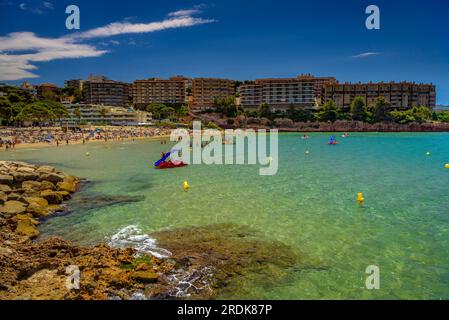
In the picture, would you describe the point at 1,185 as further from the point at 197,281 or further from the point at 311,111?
the point at 311,111

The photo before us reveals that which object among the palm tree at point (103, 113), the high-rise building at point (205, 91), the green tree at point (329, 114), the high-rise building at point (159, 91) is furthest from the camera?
the high-rise building at point (159, 91)

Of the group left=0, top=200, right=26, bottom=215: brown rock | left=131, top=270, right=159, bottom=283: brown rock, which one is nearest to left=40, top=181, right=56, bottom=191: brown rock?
left=0, top=200, right=26, bottom=215: brown rock

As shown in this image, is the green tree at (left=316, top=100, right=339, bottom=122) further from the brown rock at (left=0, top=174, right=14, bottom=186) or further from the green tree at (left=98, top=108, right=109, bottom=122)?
the brown rock at (left=0, top=174, right=14, bottom=186)

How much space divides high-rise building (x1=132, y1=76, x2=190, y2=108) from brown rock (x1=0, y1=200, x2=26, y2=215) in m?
141

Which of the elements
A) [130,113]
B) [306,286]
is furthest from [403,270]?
[130,113]

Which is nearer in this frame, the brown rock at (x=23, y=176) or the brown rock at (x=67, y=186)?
the brown rock at (x=23, y=176)

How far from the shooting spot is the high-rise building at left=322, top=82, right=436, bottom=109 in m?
142

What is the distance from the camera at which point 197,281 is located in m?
9.22

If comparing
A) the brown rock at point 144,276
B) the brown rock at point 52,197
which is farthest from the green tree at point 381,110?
the brown rock at point 144,276

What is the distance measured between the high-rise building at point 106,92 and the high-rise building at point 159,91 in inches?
291

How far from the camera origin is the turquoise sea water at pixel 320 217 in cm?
960

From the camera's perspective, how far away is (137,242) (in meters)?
12.4

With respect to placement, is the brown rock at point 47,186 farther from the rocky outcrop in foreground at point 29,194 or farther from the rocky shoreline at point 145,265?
the rocky shoreline at point 145,265

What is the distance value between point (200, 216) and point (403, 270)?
8.58m
